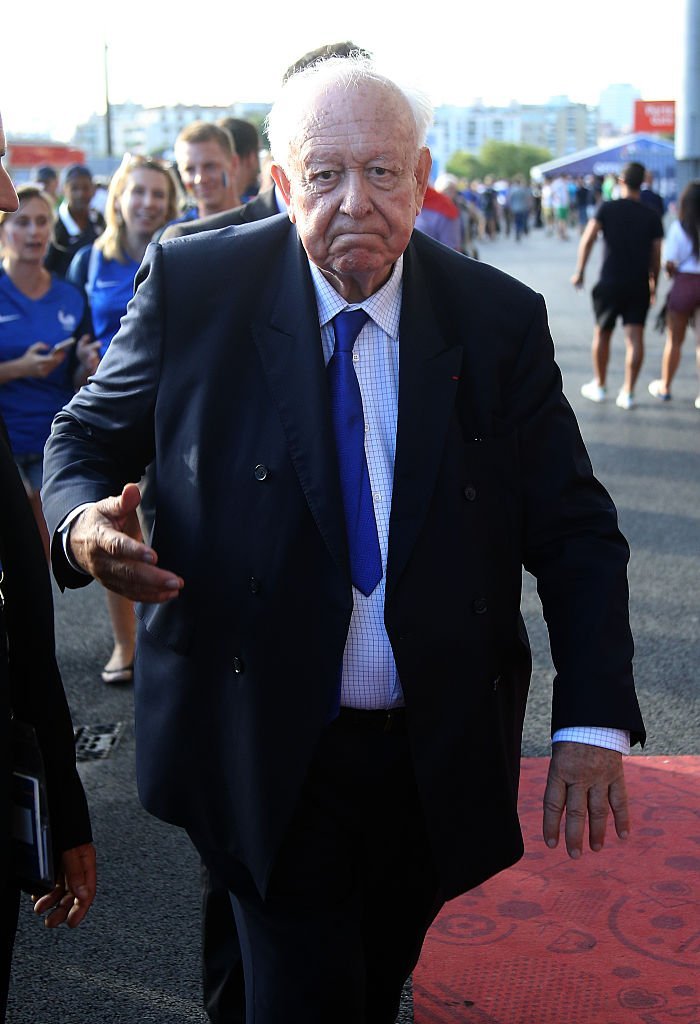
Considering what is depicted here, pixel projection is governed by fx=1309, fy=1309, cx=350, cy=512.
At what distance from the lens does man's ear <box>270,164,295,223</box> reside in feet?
7.50

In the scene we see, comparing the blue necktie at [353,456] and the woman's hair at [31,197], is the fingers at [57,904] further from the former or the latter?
the woman's hair at [31,197]

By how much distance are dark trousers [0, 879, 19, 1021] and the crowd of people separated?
0.52 ft

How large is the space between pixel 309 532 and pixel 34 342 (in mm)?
4034

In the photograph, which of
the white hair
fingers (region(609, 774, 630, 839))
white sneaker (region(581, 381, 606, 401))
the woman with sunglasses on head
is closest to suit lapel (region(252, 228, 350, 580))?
the white hair

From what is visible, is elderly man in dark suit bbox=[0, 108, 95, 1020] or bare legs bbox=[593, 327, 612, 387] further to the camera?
bare legs bbox=[593, 327, 612, 387]

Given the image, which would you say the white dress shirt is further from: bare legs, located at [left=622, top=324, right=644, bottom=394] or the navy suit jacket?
bare legs, located at [left=622, top=324, right=644, bottom=394]

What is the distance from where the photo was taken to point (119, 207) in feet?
20.1

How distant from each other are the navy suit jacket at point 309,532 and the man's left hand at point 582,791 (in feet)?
0.25

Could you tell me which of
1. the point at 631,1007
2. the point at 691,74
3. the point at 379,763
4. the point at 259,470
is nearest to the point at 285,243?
the point at 259,470

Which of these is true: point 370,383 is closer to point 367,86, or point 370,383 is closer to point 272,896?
point 367,86

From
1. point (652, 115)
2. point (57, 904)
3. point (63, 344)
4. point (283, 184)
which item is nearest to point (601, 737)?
point (57, 904)

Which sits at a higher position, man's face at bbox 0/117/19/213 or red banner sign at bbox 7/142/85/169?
man's face at bbox 0/117/19/213

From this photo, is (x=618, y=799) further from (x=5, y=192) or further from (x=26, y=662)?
(x=5, y=192)

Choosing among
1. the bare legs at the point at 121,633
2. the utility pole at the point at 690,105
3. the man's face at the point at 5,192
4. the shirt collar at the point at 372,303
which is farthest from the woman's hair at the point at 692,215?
the man's face at the point at 5,192
